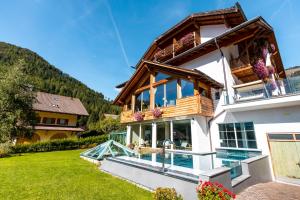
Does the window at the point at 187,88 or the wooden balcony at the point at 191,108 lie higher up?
the window at the point at 187,88

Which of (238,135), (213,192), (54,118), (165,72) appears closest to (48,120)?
(54,118)

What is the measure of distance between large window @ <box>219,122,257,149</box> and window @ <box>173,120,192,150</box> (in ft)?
7.79

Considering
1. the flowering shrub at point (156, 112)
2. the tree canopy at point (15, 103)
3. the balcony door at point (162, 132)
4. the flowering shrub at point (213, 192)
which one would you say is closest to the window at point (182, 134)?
the balcony door at point (162, 132)

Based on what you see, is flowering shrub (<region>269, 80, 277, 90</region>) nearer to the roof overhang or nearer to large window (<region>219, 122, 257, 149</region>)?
large window (<region>219, 122, 257, 149</region>)

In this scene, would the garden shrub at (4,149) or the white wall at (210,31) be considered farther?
the garden shrub at (4,149)

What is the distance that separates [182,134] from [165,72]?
19.0ft

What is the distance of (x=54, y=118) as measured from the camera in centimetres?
3231

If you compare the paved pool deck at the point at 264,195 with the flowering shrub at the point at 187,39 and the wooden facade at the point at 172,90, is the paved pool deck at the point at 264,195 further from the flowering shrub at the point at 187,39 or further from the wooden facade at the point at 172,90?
the flowering shrub at the point at 187,39

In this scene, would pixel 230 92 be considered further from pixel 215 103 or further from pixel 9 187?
pixel 9 187

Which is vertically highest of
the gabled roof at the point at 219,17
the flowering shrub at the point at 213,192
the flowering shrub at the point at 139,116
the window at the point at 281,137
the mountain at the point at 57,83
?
the mountain at the point at 57,83

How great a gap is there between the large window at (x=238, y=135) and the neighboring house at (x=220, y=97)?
60 millimetres

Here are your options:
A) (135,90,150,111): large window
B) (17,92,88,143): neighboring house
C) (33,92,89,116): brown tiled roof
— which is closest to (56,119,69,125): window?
(17,92,88,143): neighboring house

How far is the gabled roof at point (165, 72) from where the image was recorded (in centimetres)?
1219

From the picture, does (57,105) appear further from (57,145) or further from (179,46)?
(179,46)
